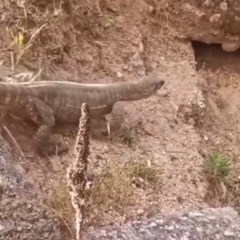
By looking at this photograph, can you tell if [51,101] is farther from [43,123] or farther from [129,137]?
[129,137]

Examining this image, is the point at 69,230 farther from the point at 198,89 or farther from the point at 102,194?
the point at 198,89

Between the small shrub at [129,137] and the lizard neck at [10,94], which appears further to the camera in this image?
the small shrub at [129,137]

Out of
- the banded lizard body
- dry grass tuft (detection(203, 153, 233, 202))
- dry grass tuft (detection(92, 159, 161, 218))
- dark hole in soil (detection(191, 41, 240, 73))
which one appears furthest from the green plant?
dark hole in soil (detection(191, 41, 240, 73))

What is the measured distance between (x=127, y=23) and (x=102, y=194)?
215cm

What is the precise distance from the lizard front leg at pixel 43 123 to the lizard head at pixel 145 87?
0.67 meters

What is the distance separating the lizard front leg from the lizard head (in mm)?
674

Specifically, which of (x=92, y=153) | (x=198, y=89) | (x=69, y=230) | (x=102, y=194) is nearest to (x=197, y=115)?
(x=198, y=89)

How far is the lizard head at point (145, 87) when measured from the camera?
444 cm

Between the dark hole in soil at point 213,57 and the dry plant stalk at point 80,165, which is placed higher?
the dark hole in soil at point 213,57

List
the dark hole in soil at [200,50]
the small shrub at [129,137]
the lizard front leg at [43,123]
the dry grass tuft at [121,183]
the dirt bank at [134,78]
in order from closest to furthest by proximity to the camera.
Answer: the dry grass tuft at [121,183], the dirt bank at [134,78], the lizard front leg at [43,123], the small shrub at [129,137], the dark hole in soil at [200,50]

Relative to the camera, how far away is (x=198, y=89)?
5.26 meters

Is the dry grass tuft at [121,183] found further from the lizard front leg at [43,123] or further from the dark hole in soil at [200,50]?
the dark hole in soil at [200,50]

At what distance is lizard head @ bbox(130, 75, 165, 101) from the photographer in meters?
4.44

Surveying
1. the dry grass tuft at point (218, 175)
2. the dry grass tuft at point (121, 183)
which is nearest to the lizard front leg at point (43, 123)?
the dry grass tuft at point (121, 183)
